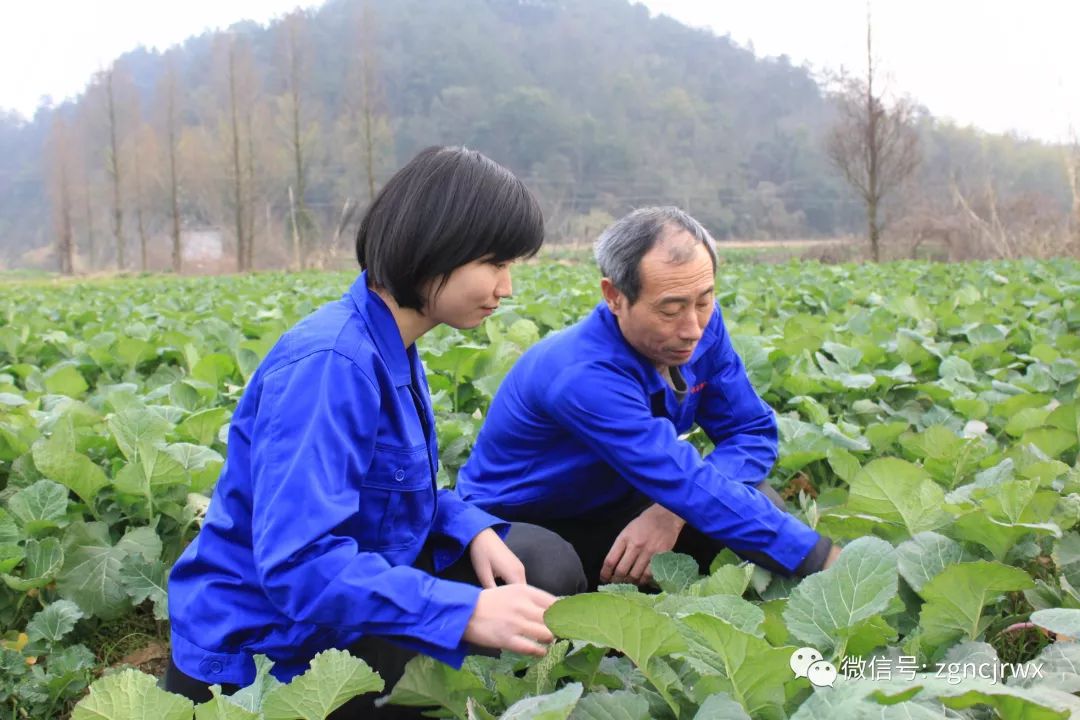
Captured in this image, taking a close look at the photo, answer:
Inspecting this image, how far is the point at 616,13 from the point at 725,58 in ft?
64.9

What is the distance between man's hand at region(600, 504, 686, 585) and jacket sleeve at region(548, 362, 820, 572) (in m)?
0.19

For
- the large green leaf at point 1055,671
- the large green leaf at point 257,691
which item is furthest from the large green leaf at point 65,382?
the large green leaf at point 1055,671

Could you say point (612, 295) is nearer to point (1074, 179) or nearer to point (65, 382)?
point (65, 382)

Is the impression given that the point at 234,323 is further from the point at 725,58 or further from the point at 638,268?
the point at 725,58

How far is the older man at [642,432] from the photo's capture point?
2.02m

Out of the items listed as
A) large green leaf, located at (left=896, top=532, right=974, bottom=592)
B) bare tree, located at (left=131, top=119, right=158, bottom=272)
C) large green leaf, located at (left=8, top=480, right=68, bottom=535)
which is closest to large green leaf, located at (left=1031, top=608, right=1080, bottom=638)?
large green leaf, located at (left=896, top=532, right=974, bottom=592)

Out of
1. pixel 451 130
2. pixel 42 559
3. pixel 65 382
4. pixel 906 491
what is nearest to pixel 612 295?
pixel 906 491

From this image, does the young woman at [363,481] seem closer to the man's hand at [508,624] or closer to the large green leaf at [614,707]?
the man's hand at [508,624]

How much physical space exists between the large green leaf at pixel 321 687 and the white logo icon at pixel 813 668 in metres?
0.51

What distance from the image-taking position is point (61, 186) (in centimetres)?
4650

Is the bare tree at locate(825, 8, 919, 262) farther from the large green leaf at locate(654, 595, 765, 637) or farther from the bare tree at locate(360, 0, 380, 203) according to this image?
the large green leaf at locate(654, 595, 765, 637)

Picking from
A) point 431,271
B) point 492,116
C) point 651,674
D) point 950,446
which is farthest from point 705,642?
point 492,116

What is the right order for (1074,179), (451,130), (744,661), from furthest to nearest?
(451,130), (1074,179), (744,661)

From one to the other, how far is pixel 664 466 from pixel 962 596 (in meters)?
0.75
